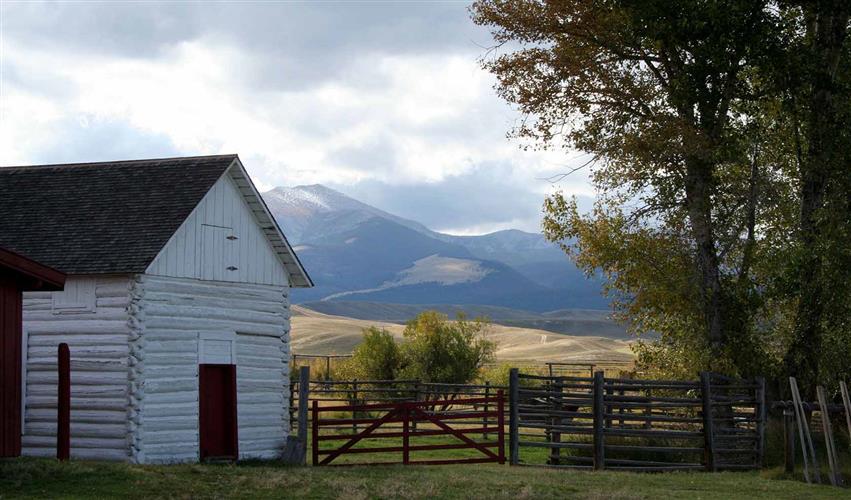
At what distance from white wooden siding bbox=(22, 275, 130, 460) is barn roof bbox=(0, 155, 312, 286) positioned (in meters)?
0.58

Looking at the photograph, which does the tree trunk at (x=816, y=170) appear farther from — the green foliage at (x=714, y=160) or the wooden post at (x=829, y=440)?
the wooden post at (x=829, y=440)

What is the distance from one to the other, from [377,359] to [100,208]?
22.8 meters

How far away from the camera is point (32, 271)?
17.5 m

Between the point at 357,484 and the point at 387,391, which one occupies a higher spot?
the point at 387,391

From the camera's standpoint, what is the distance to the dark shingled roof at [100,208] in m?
23.7

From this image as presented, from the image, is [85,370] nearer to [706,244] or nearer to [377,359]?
[706,244]

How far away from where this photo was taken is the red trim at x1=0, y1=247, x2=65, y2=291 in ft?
56.2

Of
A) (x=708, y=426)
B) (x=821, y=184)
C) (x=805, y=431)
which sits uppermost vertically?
(x=821, y=184)

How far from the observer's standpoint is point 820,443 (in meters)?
25.8

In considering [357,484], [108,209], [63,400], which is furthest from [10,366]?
[108,209]

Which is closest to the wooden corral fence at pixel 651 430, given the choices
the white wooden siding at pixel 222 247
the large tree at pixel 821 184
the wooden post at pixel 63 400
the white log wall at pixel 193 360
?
the large tree at pixel 821 184

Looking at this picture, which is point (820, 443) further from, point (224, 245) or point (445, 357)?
point (445, 357)

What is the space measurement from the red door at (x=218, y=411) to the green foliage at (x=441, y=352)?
68.5 feet

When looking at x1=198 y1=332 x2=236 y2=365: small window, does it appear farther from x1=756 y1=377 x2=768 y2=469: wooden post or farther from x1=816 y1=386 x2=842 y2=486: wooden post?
x1=816 y1=386 x2=842 y2=486: wooden post
